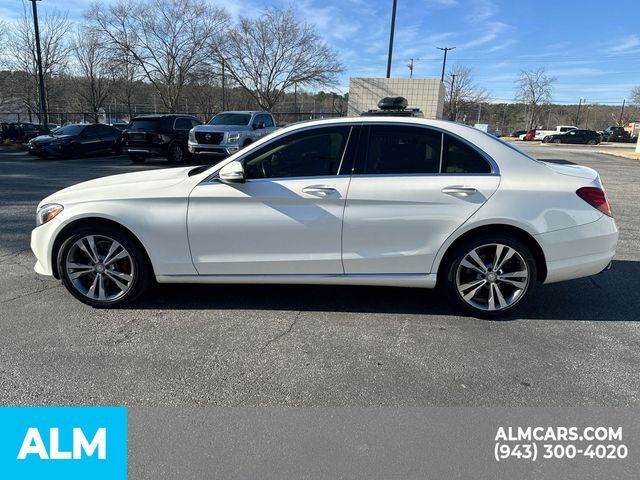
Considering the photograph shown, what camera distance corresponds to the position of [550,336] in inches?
138

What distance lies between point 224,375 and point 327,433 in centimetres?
88

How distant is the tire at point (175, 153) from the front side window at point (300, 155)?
14535 millimetres

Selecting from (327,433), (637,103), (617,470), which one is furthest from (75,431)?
(637,103)

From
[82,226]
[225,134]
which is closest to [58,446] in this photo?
[82,226]

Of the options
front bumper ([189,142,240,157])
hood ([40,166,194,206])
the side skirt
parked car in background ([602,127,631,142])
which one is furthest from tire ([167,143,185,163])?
parked car in background ([602,127,631,142])

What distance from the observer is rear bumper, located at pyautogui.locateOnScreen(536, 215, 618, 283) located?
11.7 feet

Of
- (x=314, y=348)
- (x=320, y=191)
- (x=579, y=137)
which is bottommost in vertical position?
(x=314, y=348)

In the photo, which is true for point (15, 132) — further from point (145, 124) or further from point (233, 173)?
point (233, 173)

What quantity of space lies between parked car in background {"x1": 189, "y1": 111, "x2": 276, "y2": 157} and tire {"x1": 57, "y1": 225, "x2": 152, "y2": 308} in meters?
10.9

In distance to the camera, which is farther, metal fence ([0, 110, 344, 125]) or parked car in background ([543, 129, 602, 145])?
parked car in background ([543, 129, 602, 145])

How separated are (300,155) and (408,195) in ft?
3.20

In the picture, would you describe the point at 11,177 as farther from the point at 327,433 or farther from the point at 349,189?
the point at 327,433

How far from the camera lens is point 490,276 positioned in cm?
369

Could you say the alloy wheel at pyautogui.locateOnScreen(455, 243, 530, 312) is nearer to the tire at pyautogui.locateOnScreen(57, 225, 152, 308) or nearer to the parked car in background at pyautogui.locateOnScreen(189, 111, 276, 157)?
the tire at pyautogui.locateOnScreen(57, 225, 152, 308)
